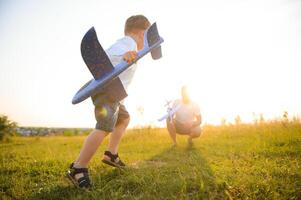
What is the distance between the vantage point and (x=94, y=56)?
284 centimetres

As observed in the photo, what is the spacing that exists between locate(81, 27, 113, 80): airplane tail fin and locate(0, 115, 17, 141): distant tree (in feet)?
48.6

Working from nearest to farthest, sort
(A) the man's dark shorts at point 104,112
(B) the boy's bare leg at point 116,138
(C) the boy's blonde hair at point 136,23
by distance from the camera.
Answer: (A) the man's dark shorts at point 104,112 → (C) the boy's blonde hair at point 136,23 → (B) the boy's bare leg at point 116,138

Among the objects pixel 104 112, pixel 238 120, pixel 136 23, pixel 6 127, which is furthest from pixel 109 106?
pixel 6 127

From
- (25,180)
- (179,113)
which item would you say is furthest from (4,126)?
(25,180)

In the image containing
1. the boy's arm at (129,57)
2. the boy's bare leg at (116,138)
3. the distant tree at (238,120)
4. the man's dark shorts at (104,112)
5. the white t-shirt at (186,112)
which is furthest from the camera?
the distant tree at (238,120)

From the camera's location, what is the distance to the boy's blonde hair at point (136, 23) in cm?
341

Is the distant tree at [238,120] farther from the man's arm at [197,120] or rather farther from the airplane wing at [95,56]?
the airplane wing at [95,56]

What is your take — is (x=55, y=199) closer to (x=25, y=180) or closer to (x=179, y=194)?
(x=25, y=180)

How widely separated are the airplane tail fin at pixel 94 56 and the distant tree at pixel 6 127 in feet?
48.6

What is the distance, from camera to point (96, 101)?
300cm

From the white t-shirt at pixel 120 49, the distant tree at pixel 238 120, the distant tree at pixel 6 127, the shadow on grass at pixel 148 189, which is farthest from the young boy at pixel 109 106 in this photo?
the distant tree at pixel 6 127

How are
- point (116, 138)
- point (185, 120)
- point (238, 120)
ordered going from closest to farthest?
point (116, 138)
point (185, 120)
point (238, 120)

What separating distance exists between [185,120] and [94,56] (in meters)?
4.45

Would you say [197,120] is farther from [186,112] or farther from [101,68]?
[101,68]
